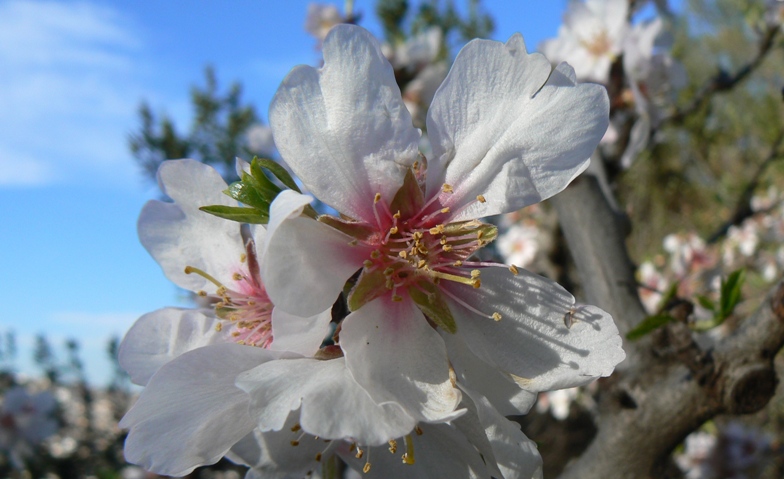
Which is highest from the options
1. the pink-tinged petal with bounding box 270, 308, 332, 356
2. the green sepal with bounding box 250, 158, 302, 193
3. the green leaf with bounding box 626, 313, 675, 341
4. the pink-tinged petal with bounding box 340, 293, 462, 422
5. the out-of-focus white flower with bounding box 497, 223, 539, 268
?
the green sepal with bounding box 250, 158, 302, 193

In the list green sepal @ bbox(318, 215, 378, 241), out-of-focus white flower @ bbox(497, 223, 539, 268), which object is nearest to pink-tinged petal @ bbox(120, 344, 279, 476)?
green sepal @ bbox(318, 215, 378, 241)

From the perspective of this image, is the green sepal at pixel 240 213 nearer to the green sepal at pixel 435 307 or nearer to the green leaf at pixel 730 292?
the green sepal at pixel 435 307

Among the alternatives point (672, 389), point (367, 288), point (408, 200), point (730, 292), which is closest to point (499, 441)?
point (367, 288)

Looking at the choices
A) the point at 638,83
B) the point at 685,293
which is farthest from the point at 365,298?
the point at 685,293

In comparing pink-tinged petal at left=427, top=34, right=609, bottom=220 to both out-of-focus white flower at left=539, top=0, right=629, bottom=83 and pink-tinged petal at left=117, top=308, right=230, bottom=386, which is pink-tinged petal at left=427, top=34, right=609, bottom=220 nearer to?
pink-tinged petal at left=117, top=308, right=230, bottom=386

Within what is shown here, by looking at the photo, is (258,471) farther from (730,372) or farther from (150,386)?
(730,372)

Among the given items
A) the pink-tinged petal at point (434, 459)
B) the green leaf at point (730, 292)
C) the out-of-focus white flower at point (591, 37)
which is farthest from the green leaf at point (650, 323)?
the out-of-focus white flower at point (591, 37)

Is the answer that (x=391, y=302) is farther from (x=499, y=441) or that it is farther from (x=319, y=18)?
(x=319, y=18)
